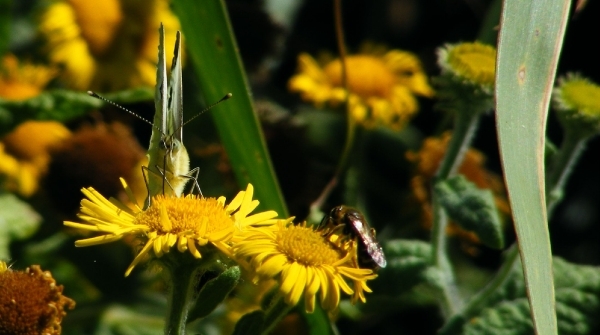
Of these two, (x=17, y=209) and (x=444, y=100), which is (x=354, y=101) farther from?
(x=17, y=209)

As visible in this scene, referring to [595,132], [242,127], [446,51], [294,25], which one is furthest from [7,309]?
[294,25]

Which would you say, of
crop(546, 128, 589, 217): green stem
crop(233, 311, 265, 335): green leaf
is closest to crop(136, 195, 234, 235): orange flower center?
crop(233, 311, 265, 335): green leaf

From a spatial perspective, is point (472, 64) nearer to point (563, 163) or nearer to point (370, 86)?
point (563, 163)

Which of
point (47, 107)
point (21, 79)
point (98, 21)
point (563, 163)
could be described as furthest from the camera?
point (98, 21)

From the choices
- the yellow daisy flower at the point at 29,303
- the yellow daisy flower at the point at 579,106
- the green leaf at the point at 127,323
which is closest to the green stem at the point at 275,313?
the yellow daisy flower at the point at 29,303

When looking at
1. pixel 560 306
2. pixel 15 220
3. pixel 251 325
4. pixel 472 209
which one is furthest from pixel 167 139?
pixel 560 306
